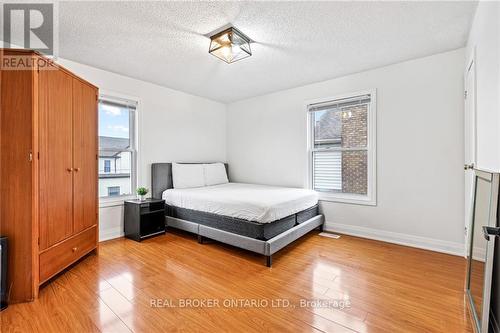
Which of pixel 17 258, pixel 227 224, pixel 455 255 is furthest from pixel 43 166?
pixel 455 255

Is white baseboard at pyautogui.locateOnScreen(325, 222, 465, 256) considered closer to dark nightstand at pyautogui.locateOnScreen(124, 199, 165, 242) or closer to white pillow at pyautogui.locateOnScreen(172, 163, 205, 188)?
white pillow at pyautogui.locateOnScreen(172, 163, 205, 188)

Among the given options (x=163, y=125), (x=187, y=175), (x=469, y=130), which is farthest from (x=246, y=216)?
(x=469, y=130)

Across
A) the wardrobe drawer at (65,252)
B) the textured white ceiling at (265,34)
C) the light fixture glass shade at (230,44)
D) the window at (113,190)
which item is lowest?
the wardrobe drawer at (65,252)

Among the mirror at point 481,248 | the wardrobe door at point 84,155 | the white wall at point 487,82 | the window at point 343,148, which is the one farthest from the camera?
the window at point 343,148

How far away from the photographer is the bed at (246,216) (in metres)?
2.64

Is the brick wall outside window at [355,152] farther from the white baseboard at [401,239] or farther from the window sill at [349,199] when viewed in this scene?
the white baseboard at [401,239]

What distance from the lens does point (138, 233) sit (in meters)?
3.36

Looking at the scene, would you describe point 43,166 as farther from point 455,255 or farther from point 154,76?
point 455,255

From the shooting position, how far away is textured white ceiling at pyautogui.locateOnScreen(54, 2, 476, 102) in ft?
6.73

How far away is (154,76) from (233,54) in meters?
1.60

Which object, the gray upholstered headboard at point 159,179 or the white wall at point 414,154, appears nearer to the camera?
the white wall at point 414,154

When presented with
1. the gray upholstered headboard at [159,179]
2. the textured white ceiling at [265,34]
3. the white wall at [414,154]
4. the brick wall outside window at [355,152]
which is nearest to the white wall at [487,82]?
the textured white ceiling at [265,34]

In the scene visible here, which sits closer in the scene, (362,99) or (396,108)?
(396,108)

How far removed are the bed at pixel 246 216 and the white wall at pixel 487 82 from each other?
1858mm
